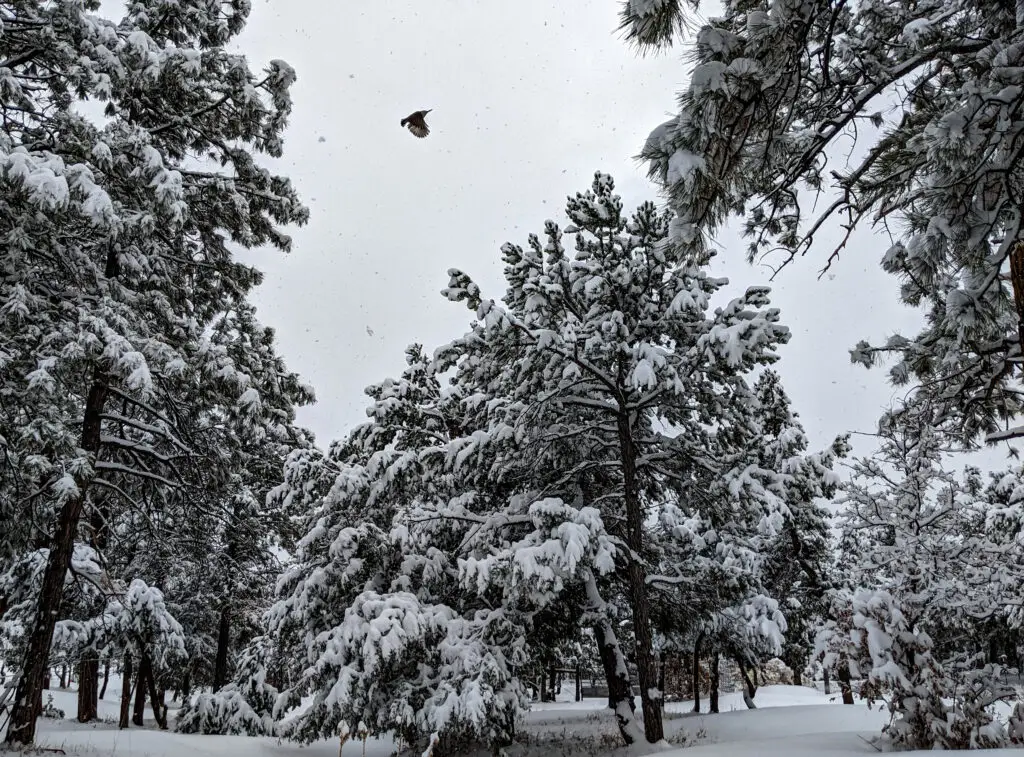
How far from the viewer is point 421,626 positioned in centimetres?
924

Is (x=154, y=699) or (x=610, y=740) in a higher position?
(x=610, y=740)

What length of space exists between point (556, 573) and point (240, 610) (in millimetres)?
15975

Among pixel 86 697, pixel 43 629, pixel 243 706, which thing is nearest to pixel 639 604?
pixel 43 629

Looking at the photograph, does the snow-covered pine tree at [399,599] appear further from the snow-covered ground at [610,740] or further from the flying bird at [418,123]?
the flying bird at [418,123]

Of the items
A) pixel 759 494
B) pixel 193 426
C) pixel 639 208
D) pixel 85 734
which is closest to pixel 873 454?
pixel 759 494

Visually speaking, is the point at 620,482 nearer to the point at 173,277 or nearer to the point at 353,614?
the point at 353,614

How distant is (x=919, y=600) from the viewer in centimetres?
930

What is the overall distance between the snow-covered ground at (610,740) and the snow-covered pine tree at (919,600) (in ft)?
2.51

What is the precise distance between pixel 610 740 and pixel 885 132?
1099 cm

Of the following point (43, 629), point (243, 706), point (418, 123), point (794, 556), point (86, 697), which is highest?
point (418, 123)

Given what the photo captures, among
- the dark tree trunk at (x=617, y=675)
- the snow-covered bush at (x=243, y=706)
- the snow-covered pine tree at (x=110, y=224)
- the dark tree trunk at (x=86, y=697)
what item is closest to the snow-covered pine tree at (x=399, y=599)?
the snow-covered bush at (x=243, y=706)

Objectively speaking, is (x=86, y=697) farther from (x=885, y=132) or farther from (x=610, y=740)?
(x=885, y=132)

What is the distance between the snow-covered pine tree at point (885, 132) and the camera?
3426mm

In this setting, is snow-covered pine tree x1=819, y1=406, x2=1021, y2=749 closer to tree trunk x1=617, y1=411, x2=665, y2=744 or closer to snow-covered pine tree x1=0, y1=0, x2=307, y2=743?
tree trunk x1=617, y1=411, x2=665, y2=744
